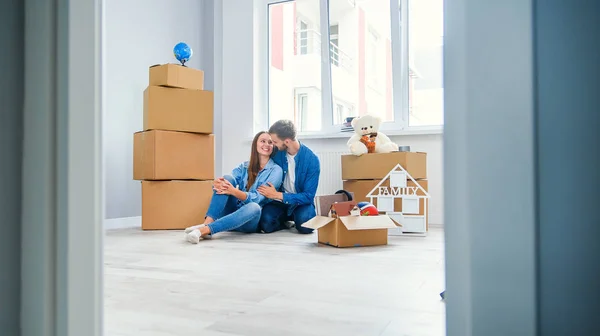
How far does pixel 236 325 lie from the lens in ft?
3.39

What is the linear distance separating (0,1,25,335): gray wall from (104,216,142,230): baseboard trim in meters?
3.05

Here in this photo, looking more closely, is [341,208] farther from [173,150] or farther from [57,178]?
[57,178]

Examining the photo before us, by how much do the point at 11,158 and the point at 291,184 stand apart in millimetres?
2656

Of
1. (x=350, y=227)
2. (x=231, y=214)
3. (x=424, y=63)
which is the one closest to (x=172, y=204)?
(x=231, y=214)

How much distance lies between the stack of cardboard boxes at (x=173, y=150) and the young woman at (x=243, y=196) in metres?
0.38

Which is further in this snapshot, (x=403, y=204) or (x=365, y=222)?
(x=403, y=204)

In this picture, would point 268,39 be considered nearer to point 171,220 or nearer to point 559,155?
point 171,220

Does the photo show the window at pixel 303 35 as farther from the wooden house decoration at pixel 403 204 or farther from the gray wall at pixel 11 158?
the gray wall at pixel 11 158

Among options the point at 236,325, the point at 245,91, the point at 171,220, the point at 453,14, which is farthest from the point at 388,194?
the point at 453,14

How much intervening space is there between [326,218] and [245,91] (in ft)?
7.64

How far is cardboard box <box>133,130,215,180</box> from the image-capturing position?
3.31 m

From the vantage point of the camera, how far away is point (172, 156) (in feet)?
11.1

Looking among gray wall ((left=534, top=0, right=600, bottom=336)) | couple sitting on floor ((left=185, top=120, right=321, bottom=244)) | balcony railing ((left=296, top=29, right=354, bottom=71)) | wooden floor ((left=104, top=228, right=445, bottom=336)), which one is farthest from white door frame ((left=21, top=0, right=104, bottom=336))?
balcony railing ((left=296, top=29, right=354, bottom=71))

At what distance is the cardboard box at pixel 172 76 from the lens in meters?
3.36
